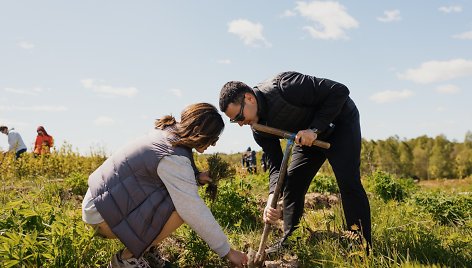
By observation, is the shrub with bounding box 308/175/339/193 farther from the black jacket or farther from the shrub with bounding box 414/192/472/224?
the black jacket

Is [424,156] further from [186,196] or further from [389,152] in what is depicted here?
[186,196]

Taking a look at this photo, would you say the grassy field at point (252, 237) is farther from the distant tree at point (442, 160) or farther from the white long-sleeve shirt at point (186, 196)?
the distant tree at point (442, 160)

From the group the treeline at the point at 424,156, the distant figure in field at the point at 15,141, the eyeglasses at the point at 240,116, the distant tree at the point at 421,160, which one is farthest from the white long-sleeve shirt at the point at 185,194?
the distant tree at the point at 421,160

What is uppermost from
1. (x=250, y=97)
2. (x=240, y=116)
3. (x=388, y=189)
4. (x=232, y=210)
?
(x=250, y=97)

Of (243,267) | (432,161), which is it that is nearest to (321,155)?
(243,267)

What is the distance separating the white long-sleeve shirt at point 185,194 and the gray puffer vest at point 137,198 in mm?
63

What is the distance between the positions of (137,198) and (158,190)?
14 centimetres

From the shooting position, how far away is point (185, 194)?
2590 mm

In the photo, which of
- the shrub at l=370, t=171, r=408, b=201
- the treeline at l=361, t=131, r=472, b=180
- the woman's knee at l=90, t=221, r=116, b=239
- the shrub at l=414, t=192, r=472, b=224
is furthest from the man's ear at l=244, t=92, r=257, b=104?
the treeline at l=361, t=131, r=472, b=180

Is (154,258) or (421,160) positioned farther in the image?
(421,160)

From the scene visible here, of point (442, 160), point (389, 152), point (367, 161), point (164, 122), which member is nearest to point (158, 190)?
point (164, 122)

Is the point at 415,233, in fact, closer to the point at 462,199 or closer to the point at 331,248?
the point at 331,248

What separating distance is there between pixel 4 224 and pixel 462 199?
16.4 feet

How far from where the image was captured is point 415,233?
3672 millimetres
